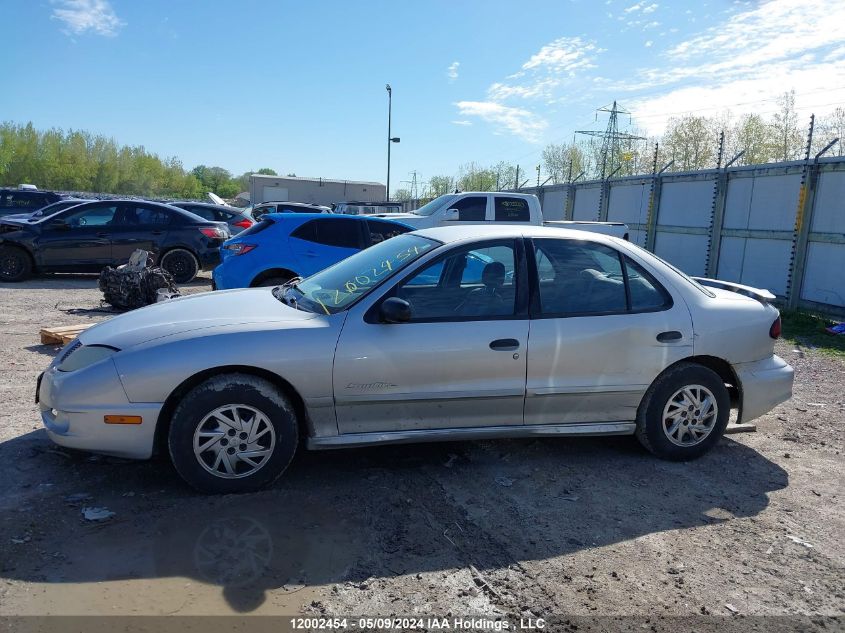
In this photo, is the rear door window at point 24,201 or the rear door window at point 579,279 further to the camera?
the rear door window at point 24,201

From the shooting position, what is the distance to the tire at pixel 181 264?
42.3 feet

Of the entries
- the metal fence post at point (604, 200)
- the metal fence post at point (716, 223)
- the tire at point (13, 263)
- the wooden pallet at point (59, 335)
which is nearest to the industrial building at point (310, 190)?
the metal fence post at point (604, 200)

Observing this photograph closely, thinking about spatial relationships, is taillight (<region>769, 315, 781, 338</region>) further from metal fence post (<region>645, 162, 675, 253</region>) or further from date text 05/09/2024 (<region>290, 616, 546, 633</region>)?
metal fence post (<region>645, 162, 675, 253</region>)

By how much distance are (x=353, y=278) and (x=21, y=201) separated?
18.0 metres

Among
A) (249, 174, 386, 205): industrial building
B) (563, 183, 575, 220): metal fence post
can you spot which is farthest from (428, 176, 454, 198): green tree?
(563, 183, 575, 220): metal fence post

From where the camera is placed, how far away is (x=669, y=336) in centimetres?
449

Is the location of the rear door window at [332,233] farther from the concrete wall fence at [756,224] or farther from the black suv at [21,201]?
the black suv at [21,201]

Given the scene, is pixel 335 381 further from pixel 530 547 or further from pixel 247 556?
pixel 530 547

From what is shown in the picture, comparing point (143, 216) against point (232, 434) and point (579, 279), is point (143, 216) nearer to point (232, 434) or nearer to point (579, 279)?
point (232, 434)

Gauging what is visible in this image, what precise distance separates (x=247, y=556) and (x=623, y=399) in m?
2.65

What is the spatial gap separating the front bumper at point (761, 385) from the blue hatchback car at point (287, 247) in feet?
17.5

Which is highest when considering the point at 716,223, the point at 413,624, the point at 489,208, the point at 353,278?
the point at 489,208

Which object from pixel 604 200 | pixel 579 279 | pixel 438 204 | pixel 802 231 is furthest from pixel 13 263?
pixel 604 200

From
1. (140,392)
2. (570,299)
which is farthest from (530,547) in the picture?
(140,392)
